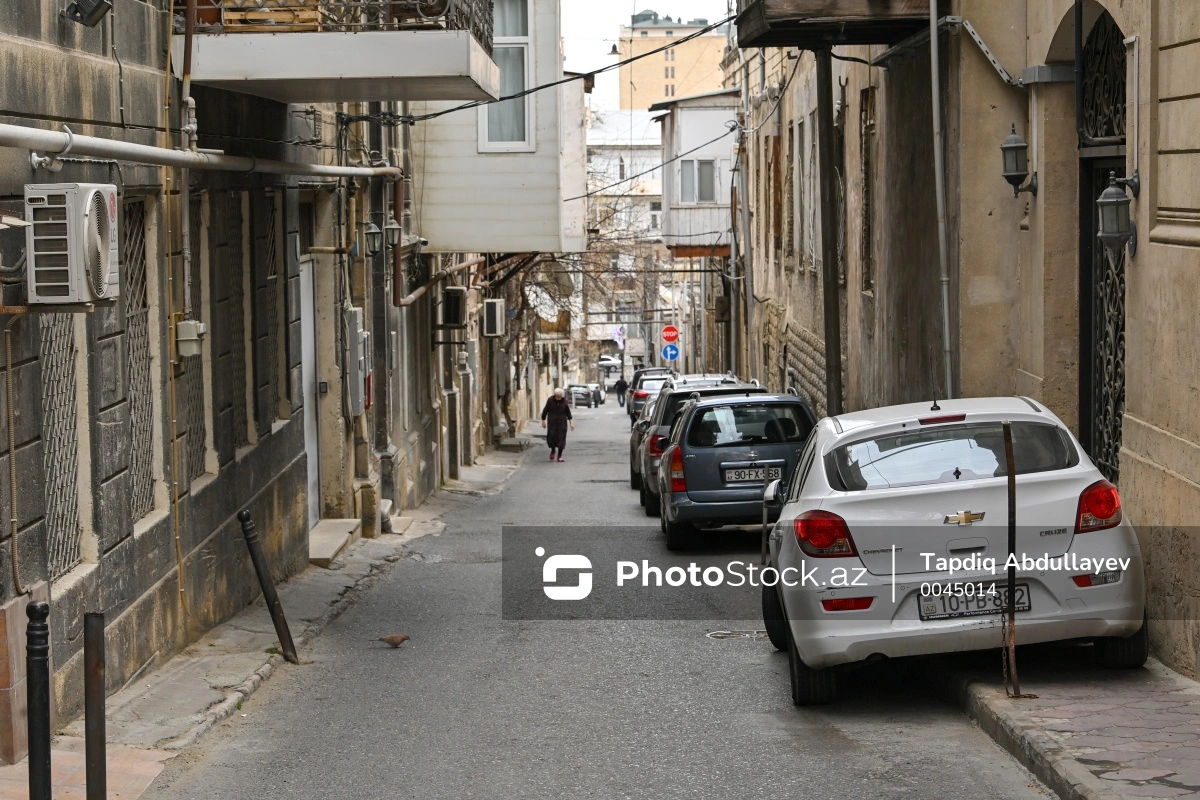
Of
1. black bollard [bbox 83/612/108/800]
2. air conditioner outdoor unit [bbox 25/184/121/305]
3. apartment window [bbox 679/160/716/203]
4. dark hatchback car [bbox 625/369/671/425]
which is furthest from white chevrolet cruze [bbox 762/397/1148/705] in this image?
dark hatchback car [bbox 625/369/671/425]

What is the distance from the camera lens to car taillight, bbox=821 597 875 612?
7797 mm

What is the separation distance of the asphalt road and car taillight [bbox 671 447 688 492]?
3273 mm

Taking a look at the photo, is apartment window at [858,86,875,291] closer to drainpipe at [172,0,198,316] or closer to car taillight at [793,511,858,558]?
drainpipe at [172,0,198,316]

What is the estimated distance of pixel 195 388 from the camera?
1084 cm

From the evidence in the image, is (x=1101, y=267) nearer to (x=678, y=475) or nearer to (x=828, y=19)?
(x=828, y=19)

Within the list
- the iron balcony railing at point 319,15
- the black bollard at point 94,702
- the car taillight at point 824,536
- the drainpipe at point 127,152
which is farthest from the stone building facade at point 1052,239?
the drainpipe at point 127,152

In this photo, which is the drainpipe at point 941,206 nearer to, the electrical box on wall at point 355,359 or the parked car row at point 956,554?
the parked car row at point 956,554

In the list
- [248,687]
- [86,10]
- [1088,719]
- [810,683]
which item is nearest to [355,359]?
[248,687]

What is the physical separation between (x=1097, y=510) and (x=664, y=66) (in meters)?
109

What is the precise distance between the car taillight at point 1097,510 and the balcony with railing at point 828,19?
252 inches

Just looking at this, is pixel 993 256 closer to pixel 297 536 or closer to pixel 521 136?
pixel 297 536

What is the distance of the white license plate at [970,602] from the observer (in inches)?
306

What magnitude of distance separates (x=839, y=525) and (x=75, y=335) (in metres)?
4.09

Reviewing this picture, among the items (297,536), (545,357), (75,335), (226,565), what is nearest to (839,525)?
(75,335)
